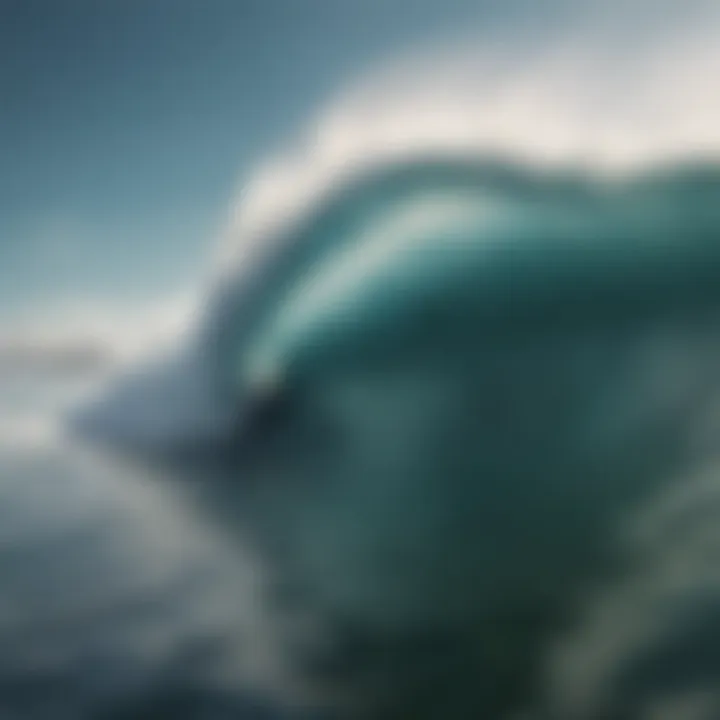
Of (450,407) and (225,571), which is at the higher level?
(450,407)

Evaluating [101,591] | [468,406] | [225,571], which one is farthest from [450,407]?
[101,591]

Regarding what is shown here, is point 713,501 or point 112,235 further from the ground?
point 112,235

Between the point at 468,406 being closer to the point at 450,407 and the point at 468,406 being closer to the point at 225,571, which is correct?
the point at 450,407

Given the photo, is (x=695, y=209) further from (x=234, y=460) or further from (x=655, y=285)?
(x=234, y=460)

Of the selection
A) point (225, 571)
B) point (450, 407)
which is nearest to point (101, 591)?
point (225, 571)

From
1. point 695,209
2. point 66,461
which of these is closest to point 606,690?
point 695,209

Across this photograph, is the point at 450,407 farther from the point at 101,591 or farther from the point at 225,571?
the point at 101,591

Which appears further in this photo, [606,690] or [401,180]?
[401,180]

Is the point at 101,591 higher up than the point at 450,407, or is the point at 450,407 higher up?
the point at 450,407

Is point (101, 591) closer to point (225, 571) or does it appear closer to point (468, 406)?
point (225, 571)

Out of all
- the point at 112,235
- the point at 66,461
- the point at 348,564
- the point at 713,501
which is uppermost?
the point at 112,235

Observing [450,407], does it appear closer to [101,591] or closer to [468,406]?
[468,406]
